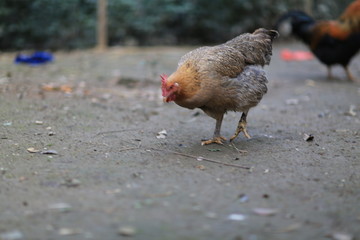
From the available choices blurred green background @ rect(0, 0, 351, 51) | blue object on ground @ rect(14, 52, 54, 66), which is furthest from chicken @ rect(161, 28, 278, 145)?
blurred green background @ rect(0, 0, 351, 51)

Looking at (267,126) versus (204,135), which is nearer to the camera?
(204,135)

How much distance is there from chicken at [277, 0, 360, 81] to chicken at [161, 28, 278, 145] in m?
4.26

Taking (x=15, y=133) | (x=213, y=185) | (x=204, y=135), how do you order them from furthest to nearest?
(x=204, y=135), (x=15, y=133), (x=213, y=185)

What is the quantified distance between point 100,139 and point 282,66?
734cm

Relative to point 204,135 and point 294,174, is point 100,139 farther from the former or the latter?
point 294,174

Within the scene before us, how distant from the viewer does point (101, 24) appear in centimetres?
1123

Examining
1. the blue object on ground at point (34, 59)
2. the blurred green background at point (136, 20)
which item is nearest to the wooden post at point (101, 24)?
the blurred green background at point (136, 20)

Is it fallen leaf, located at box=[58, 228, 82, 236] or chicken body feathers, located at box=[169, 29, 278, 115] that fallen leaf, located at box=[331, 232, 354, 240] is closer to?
fallen leaf, located at box=[58, 228, 82, 236]

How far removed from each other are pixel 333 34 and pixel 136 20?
224 inches

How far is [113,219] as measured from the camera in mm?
2910

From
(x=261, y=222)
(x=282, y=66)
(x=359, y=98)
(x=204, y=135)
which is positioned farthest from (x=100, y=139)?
(x=282, y=66)

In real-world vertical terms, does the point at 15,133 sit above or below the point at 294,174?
below

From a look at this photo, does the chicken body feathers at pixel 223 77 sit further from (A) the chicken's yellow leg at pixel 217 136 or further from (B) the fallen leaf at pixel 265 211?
(B) the fallen leaf at pixel 265 211

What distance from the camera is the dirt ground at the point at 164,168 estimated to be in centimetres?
287
